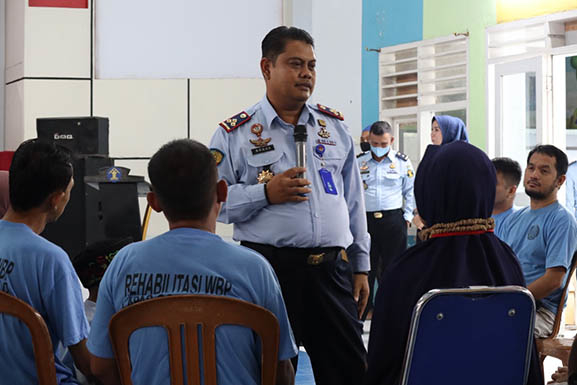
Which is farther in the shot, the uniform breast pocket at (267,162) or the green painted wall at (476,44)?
the green painted wall at (476,44)

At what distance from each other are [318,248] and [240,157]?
1.28 feet

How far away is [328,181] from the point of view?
2.70 m

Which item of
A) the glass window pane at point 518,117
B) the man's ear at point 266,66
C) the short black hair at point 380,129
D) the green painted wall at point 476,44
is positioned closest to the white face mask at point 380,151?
the short black hair at point 380,129

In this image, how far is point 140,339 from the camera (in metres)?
1.66

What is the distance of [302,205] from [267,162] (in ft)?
0.60

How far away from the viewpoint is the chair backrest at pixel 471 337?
1.84 meters

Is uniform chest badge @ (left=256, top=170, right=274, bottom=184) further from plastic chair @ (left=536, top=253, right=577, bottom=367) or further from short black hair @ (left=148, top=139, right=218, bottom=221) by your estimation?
plastic chair @ (left=536, top=253, right=577, bottom=367)

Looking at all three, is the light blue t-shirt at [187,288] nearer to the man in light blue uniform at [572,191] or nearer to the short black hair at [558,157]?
the short black hair at [558,157]

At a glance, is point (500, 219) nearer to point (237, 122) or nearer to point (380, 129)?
point (237, 122)

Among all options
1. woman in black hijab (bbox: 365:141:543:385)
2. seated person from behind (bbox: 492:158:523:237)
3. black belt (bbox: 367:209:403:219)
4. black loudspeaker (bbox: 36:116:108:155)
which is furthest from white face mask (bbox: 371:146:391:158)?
woman in black hijab (bbox: 365:141:543:385)

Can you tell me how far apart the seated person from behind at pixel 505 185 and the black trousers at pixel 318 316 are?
1.40 meters

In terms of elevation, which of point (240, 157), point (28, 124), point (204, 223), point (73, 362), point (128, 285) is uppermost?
point (28, 124)

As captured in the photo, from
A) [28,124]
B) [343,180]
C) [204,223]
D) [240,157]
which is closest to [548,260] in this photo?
[343,180]

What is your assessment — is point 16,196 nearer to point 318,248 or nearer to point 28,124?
point 318,248
